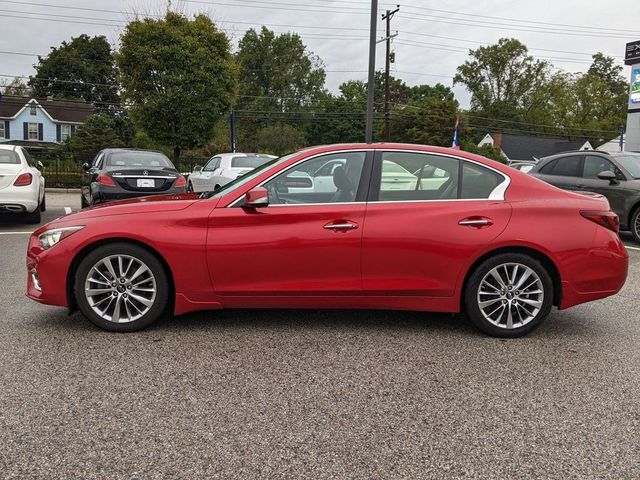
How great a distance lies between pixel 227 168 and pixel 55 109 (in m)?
60.2

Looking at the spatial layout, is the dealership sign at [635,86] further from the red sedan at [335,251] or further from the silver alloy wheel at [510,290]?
the silver alloy wheel at [510,290]

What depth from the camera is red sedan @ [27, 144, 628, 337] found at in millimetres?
4484

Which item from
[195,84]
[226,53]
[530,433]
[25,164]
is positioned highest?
[226,53]

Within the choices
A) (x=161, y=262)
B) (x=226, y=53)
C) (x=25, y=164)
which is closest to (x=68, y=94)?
(x=226, y=53)

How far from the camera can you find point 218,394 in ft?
11.4

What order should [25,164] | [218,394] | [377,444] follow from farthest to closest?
[25,164] → [218,394] → [377,444]

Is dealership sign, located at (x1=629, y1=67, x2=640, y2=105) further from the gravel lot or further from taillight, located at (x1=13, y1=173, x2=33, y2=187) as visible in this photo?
taillight, located at (x1=13, y1=173, x2=33, y2=187)

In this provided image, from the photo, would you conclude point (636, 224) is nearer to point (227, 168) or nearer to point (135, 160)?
point (227, 168)

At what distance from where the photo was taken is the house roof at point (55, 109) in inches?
2432

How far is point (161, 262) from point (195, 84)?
62.8 feet

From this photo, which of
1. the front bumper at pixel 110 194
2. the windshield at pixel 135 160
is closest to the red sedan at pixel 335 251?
the front bumper at pixel 110 194

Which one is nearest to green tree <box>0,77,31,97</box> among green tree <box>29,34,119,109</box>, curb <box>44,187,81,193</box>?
green tree <box>29,34,119,109</box>

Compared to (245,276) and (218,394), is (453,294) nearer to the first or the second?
(245,276)

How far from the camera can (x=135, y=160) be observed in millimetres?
11648
